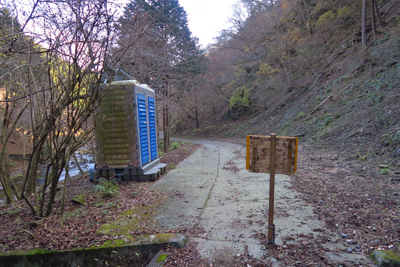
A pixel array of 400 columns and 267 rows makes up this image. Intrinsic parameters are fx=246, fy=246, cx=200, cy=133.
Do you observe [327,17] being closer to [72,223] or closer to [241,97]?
[241,97]

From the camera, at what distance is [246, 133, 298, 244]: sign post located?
3.40 m

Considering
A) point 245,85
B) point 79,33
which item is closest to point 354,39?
point 245,85

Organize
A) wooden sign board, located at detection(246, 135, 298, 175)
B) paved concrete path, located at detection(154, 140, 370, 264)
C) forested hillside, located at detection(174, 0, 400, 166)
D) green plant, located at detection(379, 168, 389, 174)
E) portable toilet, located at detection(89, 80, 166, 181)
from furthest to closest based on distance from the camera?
forested hillside, located at detection(174, 0, 400, 166), portable toilet, located at detection(89, 80, 166, 181), green plant, located at detection(379, 168, 389, 174), paved concrete path, located at detection(154, 140, 370, 264), wooden sign board, located at detection(246, 135, 298, 175)

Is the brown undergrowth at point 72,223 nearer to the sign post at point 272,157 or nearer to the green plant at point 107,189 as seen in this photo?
the green plant at point 107,189

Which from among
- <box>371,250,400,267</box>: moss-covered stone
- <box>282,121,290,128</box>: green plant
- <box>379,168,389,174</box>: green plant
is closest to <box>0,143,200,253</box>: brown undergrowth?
<box>371,250,400,267</box>: moss-covered stone

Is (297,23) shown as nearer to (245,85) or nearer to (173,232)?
(245,85)

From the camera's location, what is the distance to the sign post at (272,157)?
3404 millimetres

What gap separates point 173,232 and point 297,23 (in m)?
21.7

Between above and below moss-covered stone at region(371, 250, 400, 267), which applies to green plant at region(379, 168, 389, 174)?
above

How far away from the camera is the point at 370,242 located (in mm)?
3334

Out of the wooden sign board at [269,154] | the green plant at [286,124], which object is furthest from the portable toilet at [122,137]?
the green plant at [286,124]

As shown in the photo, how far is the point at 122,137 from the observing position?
697 centimetres

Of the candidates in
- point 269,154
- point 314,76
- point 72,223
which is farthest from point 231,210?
point 314,76

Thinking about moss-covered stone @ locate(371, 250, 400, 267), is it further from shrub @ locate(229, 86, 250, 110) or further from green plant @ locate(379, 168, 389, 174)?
shrub @ locate(229, 86, 250, 110)
